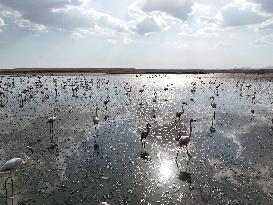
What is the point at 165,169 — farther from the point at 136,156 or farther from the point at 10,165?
the point at 10,165

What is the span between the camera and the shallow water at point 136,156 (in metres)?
14.5

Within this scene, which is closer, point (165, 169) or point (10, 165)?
point (10, 165)

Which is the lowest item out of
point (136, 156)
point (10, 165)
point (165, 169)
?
point (165, 169)

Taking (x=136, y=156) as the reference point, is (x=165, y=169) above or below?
below

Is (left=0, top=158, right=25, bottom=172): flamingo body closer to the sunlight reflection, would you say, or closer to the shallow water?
the shallow water

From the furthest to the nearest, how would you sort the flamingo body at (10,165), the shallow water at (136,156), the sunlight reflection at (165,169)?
the sunlight reflection at (165,169) → the flamingo body at (10,165) → the shallow water at (136,156)

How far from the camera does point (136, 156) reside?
19234 mm

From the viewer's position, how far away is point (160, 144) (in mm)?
21891

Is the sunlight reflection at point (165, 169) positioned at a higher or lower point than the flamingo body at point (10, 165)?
lower

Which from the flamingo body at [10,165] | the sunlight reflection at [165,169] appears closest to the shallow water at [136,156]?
the sunlight reflection at [165,169]

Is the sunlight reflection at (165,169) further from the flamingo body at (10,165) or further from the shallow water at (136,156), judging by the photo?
the flamingo body at (10,165)

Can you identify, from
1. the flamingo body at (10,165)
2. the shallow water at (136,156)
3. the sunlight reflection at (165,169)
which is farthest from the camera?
the sunlight reflection at (165,169)

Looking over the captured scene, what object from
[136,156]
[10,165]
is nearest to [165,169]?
[136,156]

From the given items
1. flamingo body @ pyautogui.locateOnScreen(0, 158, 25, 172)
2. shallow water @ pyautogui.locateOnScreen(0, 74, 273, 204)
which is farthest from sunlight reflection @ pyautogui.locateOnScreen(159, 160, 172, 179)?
flamingo body @ pyautogui.locateOnScreen(0, 158, 25, 172)
